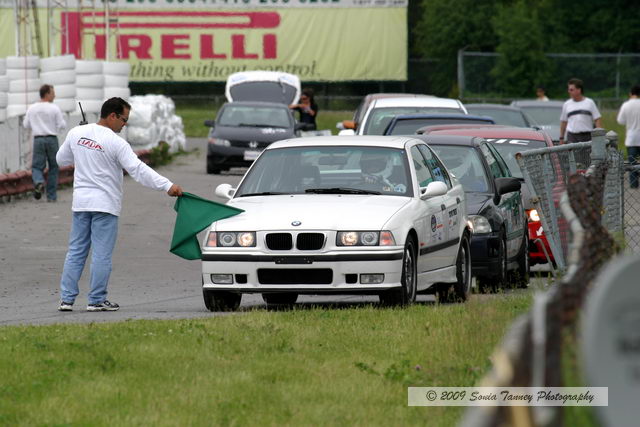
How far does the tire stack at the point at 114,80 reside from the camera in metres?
35.0

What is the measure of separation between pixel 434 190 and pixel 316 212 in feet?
3.54

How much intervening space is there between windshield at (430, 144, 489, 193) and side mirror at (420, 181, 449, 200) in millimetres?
2445

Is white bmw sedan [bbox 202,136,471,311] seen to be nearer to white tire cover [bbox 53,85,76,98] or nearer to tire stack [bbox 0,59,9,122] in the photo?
tire stack [bbox 0,59,9,122]

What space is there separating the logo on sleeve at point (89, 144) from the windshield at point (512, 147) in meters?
6.03

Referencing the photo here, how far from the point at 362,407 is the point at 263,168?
595 cm

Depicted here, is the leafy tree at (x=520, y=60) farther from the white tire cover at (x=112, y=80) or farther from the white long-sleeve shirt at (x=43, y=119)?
the white long-sleeve shirt at (x=43, y=119)

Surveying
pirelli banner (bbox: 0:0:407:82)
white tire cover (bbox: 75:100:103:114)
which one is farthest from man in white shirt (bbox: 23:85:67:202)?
pirelli banner (bbox: 0:0:407:82)

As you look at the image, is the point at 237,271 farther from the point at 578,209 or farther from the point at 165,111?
the point at 165,111

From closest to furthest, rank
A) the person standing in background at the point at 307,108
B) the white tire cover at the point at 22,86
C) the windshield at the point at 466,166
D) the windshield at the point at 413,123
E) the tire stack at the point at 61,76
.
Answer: the windshield at the point at 466,166 < the windshield at the point at 413,123 < the white tire cover at the point at 22,86 < the tire stack at the point at 61,76 < the person standing in background at the point at 307,108

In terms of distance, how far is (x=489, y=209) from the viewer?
14.1 metres

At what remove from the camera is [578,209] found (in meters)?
7.67

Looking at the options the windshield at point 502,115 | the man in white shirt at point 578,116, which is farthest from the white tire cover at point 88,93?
the man in white shirt at point 578,116

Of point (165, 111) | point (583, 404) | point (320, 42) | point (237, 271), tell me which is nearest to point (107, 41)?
point (165, 111)

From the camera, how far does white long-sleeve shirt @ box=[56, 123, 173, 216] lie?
468 inches
